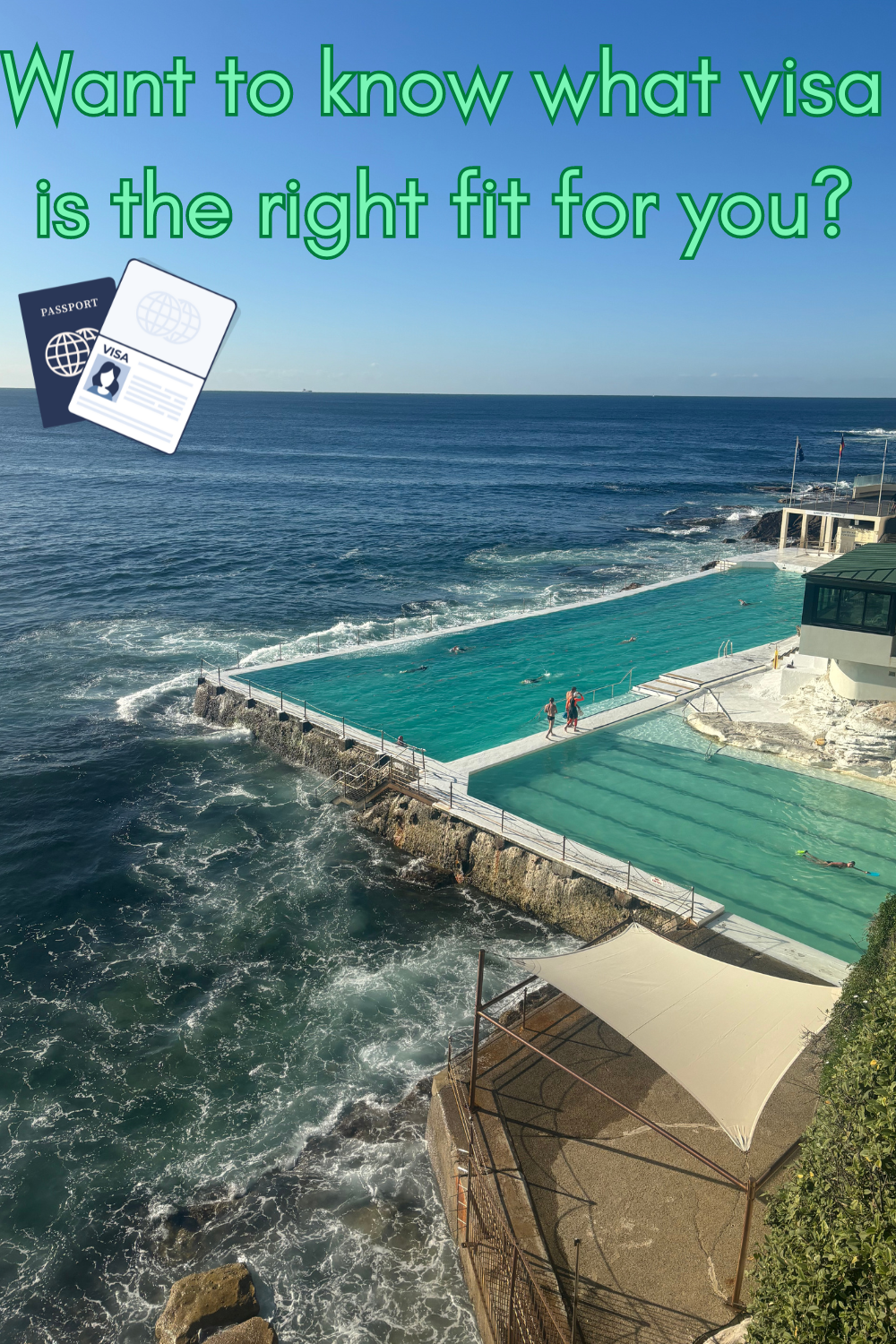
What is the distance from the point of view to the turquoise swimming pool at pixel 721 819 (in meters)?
19.3

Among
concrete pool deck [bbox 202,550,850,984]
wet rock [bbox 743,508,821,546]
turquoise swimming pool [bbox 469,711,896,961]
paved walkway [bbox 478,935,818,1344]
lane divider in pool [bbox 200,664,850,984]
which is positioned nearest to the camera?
paved walkway [bbox 478,935,818,1344]

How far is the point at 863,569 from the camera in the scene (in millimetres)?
25312

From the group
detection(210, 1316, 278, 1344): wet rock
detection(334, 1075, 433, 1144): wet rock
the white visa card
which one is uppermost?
the white visa card

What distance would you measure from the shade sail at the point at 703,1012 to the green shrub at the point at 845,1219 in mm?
2211

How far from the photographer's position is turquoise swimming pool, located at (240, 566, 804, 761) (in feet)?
96.7

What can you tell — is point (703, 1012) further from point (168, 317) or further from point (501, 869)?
point (168, 317)

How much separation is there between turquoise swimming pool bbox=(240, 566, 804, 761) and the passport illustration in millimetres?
19188

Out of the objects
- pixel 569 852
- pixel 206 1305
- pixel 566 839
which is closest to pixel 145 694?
pixel 566 839

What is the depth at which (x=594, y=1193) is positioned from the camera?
39.1 ft

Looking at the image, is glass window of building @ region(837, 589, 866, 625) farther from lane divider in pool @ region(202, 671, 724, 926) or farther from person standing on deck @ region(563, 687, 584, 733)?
lane divider in pool @ region(202, 671, 724, 926)

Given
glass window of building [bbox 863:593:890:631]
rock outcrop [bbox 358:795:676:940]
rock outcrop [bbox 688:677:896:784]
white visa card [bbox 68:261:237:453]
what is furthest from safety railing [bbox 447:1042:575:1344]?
glass window of building [bbox 863:593:890:631]

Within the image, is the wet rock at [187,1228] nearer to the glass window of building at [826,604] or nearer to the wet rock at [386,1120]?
the wet rock at [386,1120]

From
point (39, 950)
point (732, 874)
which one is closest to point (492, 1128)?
point (732, 874)

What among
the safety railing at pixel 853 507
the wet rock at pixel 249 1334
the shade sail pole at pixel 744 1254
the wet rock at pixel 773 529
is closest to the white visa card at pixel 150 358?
the shade sail pole at pixel 744 1254
